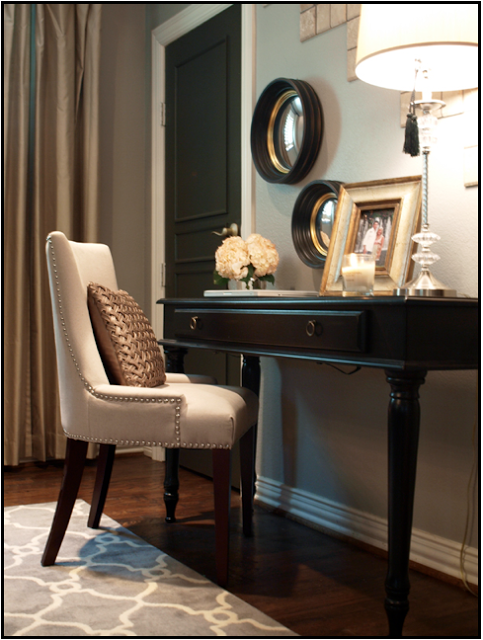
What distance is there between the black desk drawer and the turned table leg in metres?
0.13

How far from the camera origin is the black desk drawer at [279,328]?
152cm

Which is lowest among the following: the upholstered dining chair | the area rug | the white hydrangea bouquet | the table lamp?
the area rug

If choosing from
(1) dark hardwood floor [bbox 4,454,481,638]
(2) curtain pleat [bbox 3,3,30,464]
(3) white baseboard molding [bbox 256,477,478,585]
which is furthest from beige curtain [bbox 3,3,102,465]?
(3) white baseboard molding [bbox 256,477,478,585]

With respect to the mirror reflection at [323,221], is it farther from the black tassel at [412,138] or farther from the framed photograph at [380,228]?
the black tassel at [412,138]

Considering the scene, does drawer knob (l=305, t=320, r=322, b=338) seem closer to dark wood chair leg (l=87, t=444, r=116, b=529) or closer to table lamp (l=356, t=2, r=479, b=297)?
table lamp (l=356, t=2, r=479, b=297)

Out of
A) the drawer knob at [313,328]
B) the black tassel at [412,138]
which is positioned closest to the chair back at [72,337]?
the drawer knob at [313,328]

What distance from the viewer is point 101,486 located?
7.63ft

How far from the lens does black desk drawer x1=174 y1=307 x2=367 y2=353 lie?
1.52 m

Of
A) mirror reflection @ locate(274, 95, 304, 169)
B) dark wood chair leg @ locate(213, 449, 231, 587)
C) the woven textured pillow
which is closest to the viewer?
dark wood chair leg @ locate(213, 449, 231, 587)

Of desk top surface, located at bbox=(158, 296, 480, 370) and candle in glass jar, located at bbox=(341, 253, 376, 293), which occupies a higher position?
candle in glass jar, located at bbox=(341, 253, 376, 293)

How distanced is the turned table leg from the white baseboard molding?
1.66ft

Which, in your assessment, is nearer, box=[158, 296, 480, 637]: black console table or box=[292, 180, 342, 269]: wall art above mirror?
box=[158, 296, 480, 637]: black console table

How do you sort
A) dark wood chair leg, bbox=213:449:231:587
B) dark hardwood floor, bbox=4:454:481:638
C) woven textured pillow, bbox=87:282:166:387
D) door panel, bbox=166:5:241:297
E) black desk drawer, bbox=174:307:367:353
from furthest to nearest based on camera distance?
door panel, bbox=166:5:241:297 → woven textured pillow, bbox=87:282:166:387 → dark wood chair leg, bbox=213:449:231:587 → dark hardwood floor, bbox=4:454:481:638 → black desk drawer, bbox=174:307:367:353

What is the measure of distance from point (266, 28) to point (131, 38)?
126 cm
